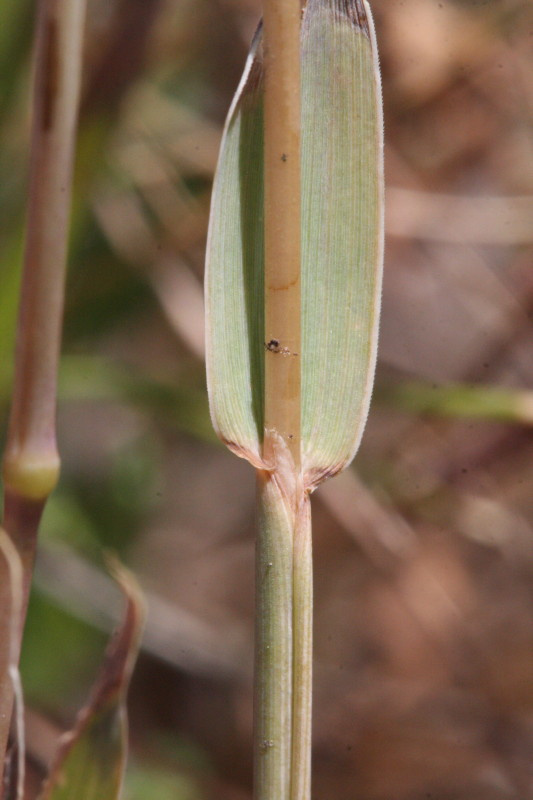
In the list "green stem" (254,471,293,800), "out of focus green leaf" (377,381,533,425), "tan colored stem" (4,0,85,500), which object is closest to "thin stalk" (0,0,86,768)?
Result: "tan colored stem" (4,0,85,500)

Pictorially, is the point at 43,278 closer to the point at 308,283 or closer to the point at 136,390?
the point at 308,283

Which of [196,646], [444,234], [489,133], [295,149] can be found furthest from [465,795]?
[295,149]

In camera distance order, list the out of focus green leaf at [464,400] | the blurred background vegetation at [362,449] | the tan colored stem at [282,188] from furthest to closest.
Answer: the blurred background vegetation at [362,449] → the out of focus green leaf at [464,400] → the tan colored stem at [282,188]

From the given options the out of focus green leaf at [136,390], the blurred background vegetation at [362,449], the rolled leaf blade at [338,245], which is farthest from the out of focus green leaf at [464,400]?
the rolled leaf blade at [338,245]

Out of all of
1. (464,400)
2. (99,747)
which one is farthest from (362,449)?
(99,747)

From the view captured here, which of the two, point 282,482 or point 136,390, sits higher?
point 136,390

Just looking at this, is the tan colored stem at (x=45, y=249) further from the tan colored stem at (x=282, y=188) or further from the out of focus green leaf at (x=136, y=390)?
the out of focus green leaf at (x=136, y=390)
